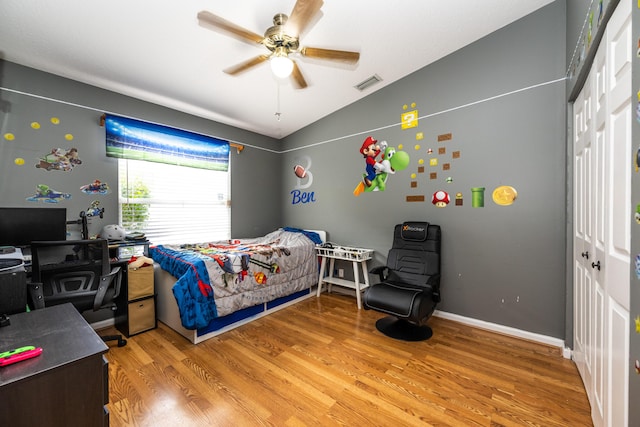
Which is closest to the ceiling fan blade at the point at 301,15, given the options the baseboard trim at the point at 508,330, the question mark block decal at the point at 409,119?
the question mark block decal at the point at 409,119

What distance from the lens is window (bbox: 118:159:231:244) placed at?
3.02 m

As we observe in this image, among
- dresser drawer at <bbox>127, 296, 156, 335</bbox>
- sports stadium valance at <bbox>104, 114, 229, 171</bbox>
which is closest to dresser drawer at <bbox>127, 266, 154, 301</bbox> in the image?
dresser drawer at <bbox>127, 296, 156, 335</bbox>

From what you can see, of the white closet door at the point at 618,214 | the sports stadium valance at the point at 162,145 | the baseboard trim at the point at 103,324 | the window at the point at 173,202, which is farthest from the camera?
the window at the point at 173,202

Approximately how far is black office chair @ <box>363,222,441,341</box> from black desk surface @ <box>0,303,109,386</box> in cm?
208

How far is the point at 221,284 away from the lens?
2.56m

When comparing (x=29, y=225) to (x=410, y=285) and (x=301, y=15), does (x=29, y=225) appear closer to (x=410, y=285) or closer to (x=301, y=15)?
(x=301, y=15)

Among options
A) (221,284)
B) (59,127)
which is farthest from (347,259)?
(59,127)

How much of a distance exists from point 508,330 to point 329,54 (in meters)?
2.97

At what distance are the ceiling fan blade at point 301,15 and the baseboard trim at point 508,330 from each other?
303 centimetres

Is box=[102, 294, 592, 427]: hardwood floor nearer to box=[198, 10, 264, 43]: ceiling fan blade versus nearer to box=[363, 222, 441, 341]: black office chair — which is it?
box=[363, 222, 441, 341]: black office chair

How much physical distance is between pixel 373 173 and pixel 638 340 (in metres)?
2.83

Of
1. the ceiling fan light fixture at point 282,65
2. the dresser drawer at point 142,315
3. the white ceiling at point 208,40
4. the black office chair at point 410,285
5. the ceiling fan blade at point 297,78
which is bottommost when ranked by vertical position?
the dresser drawer at point 142,315

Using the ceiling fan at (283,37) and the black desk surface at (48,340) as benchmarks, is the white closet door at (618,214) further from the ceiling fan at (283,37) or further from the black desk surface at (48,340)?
the black desk surface at (48,340)

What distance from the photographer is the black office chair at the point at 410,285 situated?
2.38 m
